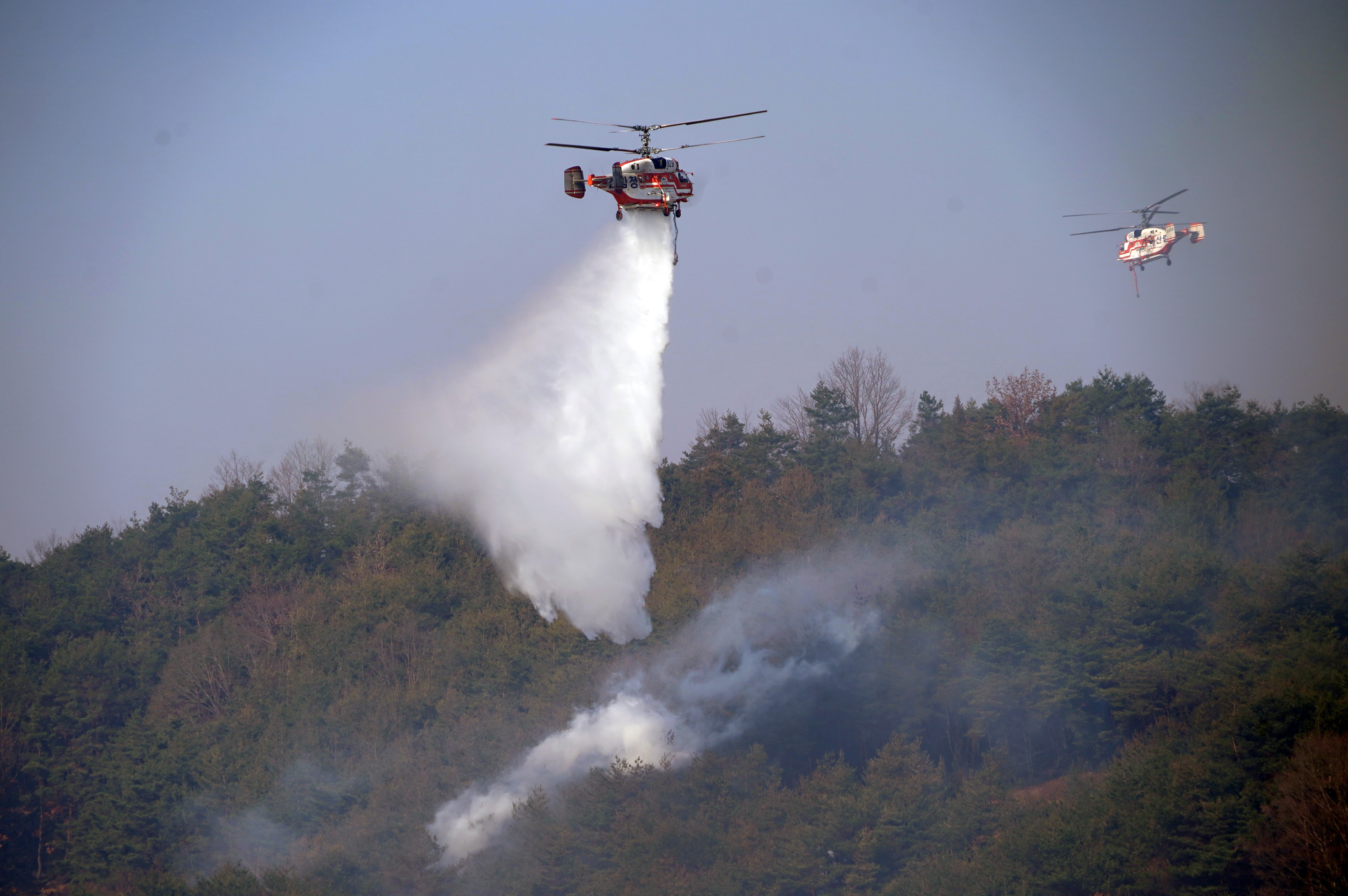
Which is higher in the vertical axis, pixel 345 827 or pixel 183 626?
pixel 183 626

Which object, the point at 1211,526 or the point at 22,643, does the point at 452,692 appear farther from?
the point at 1211,526

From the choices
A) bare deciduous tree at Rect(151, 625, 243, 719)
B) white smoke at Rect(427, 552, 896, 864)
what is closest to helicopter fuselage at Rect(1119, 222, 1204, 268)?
white smoke at Rect(427, 552, 896, 864)

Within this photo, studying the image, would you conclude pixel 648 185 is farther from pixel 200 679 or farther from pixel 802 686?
pixel 200 679

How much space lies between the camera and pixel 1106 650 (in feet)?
169

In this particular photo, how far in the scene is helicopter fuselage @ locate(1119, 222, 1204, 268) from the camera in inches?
2482

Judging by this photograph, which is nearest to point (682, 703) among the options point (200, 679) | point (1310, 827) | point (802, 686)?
point (802, 686)

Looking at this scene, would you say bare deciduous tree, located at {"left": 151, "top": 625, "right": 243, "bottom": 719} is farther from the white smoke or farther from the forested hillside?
the white smoke

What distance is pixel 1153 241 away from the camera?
65312 millimetres

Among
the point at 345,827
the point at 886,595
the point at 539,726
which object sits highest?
the point at 886,595

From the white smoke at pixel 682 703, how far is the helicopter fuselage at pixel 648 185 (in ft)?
77.8

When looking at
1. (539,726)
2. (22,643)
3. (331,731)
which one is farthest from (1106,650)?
(22,643)

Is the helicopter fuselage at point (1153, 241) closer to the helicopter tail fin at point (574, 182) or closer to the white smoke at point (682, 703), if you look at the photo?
the white smoke at point (682, 703)

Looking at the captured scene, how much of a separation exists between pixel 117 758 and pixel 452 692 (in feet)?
62.9

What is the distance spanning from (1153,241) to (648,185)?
42.6 metres
